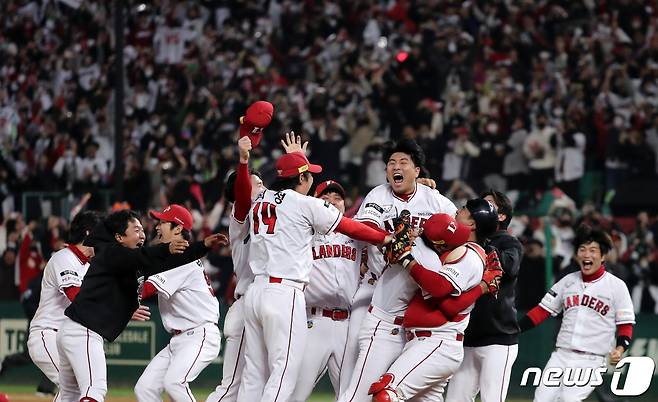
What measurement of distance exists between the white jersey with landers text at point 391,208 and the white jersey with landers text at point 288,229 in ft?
1.65

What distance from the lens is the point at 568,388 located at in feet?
32.2

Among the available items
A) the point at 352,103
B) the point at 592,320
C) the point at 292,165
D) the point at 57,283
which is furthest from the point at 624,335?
the point at 352,103

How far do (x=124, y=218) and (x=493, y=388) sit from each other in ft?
10.2

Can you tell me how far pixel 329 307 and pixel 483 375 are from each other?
1.28 metres

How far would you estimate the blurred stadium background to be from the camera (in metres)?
15.8

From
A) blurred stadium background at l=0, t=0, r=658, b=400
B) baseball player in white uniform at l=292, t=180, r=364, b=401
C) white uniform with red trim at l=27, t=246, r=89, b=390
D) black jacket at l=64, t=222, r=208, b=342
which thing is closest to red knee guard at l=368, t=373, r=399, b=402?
baseball player in white uniform at l=292, t=180, r=364, b=401

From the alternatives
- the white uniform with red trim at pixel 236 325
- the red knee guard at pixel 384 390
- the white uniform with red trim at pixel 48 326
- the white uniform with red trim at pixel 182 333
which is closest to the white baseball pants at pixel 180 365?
the white uniform with red trim at pixel 182 333

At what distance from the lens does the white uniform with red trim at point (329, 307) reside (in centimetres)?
921

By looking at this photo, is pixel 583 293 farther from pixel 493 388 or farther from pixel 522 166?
pixel 522 166

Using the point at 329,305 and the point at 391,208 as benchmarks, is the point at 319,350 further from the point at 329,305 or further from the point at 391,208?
the point at 391,208

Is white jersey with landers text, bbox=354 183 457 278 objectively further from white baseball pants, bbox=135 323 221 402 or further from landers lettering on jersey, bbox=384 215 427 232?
white baseball pants, bbox=135 323 221 402

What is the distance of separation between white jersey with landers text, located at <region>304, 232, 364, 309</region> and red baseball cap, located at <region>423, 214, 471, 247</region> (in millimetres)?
1151

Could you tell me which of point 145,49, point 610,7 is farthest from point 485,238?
point 145,49

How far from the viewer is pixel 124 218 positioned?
9383 millimetres
